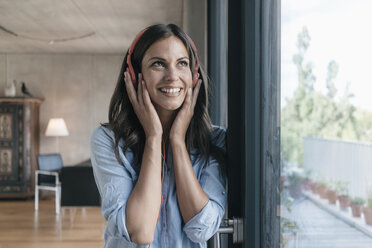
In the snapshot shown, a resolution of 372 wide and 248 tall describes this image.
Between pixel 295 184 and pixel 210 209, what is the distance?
0.43 meters

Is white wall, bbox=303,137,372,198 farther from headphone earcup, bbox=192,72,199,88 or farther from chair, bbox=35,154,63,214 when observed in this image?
chair, bbox=35,154,63,214

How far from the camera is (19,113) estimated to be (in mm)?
7453

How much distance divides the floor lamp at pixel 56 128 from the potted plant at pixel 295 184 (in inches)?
290

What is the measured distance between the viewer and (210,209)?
1080 mm

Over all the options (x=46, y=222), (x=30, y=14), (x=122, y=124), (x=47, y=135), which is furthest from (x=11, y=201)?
(x=122, y=124)

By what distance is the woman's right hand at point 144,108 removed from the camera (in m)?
1.14

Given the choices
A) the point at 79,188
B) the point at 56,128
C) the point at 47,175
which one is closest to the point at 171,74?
the point at 79,188

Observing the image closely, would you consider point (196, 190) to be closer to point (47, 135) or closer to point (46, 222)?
point (46, 222)

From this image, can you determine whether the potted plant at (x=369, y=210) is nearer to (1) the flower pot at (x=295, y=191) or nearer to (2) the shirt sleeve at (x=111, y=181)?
(1) the flower pot at (x=295, y=191)

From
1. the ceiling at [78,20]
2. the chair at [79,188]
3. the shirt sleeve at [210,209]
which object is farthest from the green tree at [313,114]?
the chair at [79,188]

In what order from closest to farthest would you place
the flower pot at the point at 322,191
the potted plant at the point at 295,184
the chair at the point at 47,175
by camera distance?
the flower pot at the point at 322,191
the potted plant at the point at 295,184
the chair at the point at 47,175

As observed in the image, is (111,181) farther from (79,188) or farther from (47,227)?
(47,227)

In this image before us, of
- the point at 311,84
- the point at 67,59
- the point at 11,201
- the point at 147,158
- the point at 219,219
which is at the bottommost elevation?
the point at 11,201

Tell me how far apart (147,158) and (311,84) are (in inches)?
24.8
